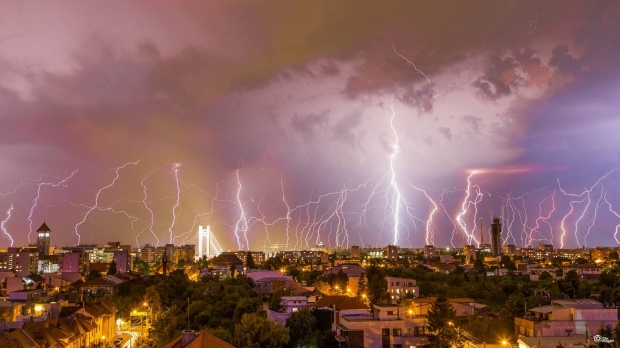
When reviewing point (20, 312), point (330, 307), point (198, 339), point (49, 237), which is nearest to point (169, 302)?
point (20, 312)

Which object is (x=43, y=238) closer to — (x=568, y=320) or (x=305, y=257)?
(x=305, y=257)

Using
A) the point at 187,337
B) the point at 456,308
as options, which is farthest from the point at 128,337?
the point at 456,308

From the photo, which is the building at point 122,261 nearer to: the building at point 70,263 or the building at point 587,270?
the building at point 70,263

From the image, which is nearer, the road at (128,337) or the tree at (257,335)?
the tree at (257,335)

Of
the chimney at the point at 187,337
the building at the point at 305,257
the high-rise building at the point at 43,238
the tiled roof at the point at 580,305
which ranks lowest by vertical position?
the building at the point at 305,257

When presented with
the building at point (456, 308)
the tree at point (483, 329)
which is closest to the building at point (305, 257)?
the building at point (456, 308)

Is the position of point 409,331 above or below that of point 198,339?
below

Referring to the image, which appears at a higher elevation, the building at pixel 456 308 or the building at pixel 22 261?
the building at pixel 22 261

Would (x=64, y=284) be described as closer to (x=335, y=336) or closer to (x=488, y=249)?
(x=335, y=336)
